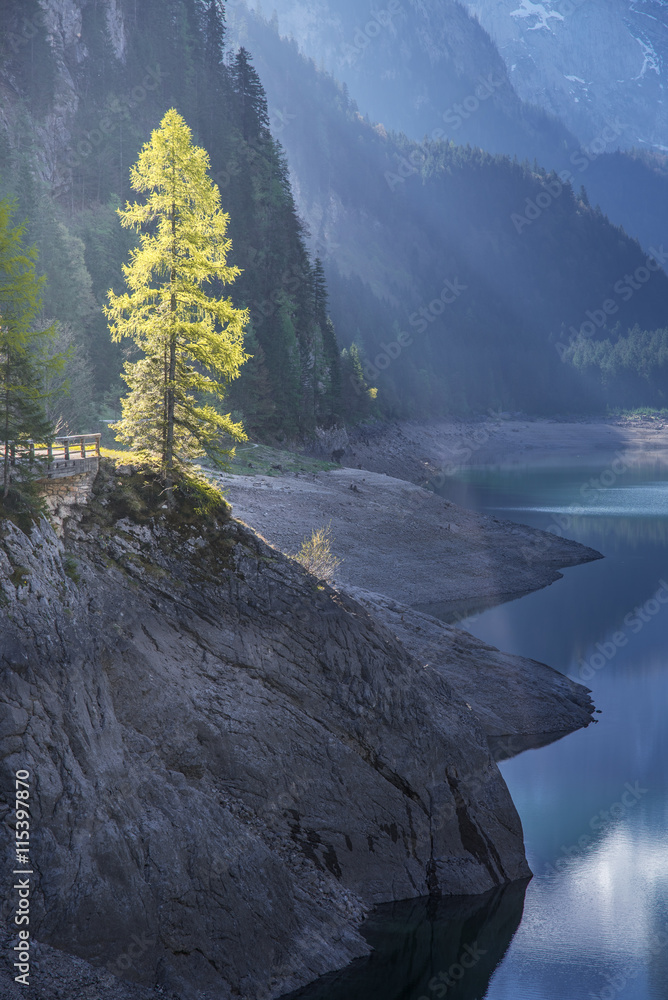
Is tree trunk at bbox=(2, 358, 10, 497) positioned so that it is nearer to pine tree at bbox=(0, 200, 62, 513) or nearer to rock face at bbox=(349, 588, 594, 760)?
pine tree at bbox=(0, 200, 62, 513)

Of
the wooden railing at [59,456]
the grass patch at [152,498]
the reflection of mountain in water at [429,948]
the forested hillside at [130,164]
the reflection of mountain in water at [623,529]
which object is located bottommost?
the reflection of mountain in water at [429,948]

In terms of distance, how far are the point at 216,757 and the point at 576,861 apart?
42.5 feet

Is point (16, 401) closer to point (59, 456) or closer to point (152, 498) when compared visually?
point (59, 456)

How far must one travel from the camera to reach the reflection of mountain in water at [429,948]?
18.9 m

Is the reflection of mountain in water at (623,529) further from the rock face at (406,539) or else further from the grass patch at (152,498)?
the grass patch at (152,498)

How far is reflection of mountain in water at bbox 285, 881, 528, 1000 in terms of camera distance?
18.9 m

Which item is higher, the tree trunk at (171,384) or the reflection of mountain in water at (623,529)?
the tree trunk at (171,384)

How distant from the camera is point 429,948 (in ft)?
66.7

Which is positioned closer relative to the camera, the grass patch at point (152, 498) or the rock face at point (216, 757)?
the rock face at point (216, 757)

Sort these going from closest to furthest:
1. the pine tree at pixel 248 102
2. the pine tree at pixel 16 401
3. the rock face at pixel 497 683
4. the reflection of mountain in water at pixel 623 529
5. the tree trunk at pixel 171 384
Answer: the pine tree at pixel 16 401 → the tree trunk at pixel 171 384 → the rock face at pixel 497 683 → the reflection of mountain in water at pixel 623 529 → the pine tree at pixel 248 102

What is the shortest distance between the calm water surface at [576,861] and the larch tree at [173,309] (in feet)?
45.6

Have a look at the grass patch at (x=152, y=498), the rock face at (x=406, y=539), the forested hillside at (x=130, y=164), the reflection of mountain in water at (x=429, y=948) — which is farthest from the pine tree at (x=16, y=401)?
the forested hillside at (x=130, y=164)

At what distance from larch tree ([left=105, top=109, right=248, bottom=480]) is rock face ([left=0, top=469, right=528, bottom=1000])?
1.95m

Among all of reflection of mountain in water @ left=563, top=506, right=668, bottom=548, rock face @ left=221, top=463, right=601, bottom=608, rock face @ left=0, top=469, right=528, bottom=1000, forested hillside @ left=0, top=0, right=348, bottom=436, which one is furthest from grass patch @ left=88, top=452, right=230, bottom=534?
reflection of mountain in water @ left=563, top=506, right=668, bottom=548
